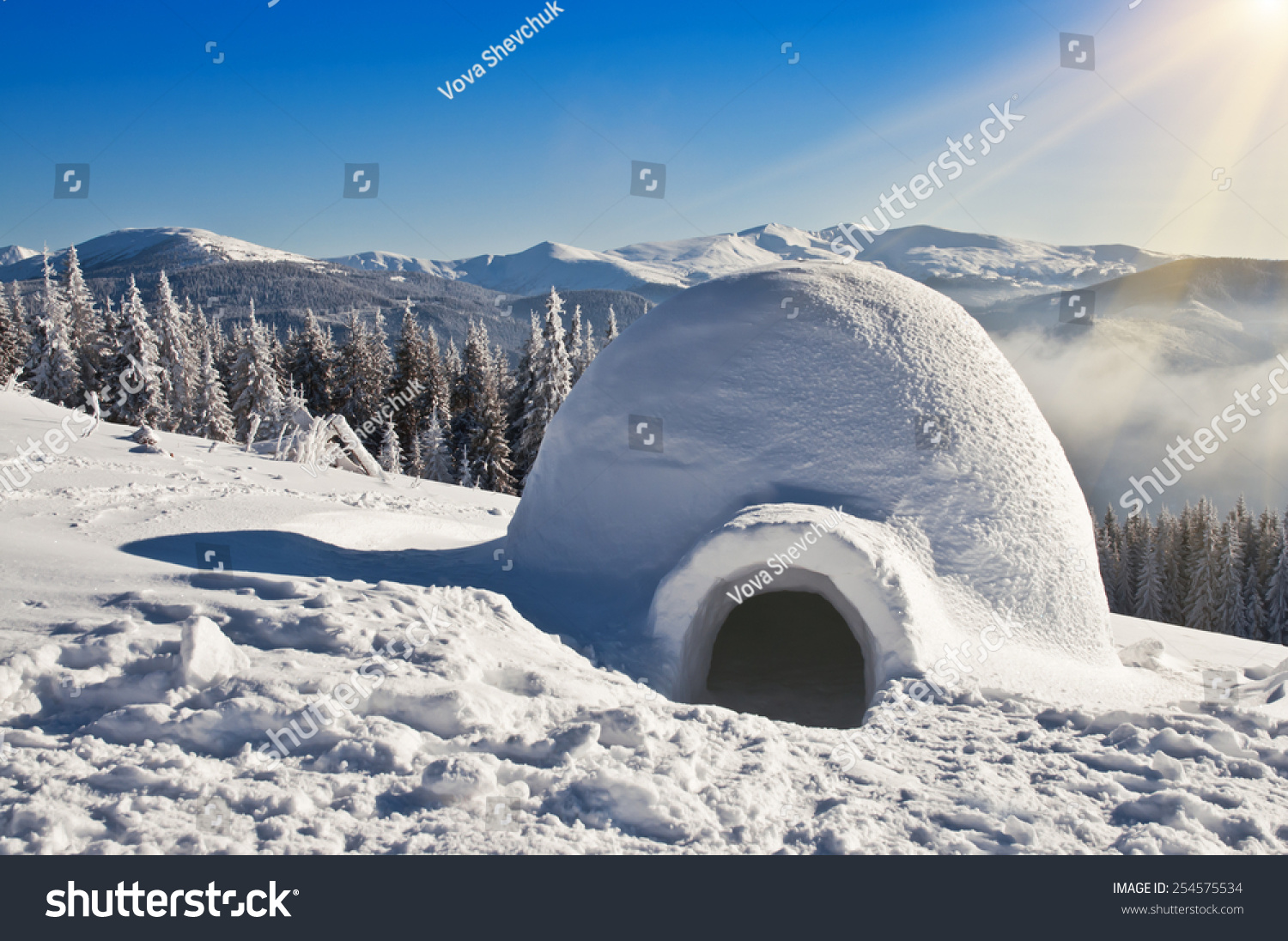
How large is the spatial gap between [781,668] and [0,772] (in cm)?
697

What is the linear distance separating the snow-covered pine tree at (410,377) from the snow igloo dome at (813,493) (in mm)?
30532

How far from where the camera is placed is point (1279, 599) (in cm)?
3019

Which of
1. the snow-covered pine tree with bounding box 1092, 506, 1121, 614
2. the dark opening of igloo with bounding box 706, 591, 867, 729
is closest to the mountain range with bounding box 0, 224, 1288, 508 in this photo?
the snow-covered pine tree with bounding box 1092, 506, 1121, 614

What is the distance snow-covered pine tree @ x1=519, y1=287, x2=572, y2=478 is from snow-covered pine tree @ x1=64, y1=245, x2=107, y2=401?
20.9 m

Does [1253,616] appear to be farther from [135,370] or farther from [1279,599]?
[135,370]

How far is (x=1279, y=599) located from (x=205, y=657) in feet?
128

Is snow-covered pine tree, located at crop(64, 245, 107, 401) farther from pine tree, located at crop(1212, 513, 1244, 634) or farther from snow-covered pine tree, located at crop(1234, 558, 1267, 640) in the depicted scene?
snow-covered pine tree, located at crop(1234, 558, 1267, 640)

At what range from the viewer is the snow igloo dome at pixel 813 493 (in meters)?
5.62

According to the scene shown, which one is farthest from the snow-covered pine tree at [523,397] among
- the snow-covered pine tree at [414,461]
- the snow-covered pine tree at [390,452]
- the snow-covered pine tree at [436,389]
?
the snow-covered pine tree at [436,389]

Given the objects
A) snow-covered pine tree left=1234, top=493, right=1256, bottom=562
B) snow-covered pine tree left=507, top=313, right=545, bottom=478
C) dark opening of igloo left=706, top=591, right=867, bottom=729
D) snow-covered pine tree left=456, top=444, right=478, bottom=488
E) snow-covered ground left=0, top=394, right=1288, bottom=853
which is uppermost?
snow-covered pine tree left=507, top=313, right=545, bottom=478

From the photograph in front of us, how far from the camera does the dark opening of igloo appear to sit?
7434 millimetres

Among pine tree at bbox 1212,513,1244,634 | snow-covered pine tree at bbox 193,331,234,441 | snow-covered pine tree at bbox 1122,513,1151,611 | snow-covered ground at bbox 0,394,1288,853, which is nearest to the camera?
snow-covered ground at bbox 0,394,1288,853

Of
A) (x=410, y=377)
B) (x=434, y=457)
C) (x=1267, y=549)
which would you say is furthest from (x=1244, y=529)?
(x=410, y=377)

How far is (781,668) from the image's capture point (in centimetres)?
851
